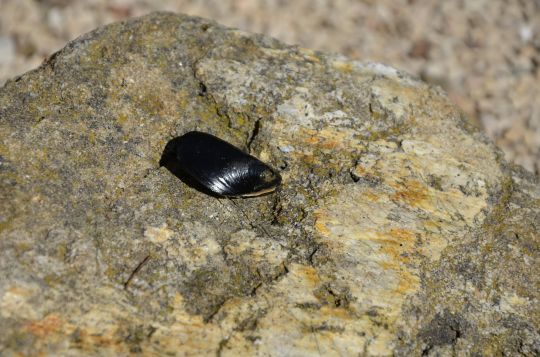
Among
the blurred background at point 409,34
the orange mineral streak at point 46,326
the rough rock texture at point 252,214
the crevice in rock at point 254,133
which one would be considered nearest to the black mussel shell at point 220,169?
the rough rock texture at point 252,214

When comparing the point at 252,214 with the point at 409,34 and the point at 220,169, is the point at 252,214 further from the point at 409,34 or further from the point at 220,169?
the point at 409,34

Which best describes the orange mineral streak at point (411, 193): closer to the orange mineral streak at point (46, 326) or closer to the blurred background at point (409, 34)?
the orange mineral streak at point (46, 326)

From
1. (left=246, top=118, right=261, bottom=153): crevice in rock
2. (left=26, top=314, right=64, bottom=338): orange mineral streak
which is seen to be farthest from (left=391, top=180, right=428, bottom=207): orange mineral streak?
(left=26, top=314, right=64, bottom=338): orange mineral streak

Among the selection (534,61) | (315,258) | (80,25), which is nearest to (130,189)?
(315,258)

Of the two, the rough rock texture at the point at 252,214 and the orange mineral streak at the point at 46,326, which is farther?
the rough rock texture at the point at 252,214

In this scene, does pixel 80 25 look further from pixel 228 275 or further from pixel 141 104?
pixel 228 275

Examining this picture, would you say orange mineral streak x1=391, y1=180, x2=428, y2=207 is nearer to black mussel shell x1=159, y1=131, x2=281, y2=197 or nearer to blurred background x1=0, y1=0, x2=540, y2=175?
black mussel shell x1=159, y1=131, x2=281, y2=197
